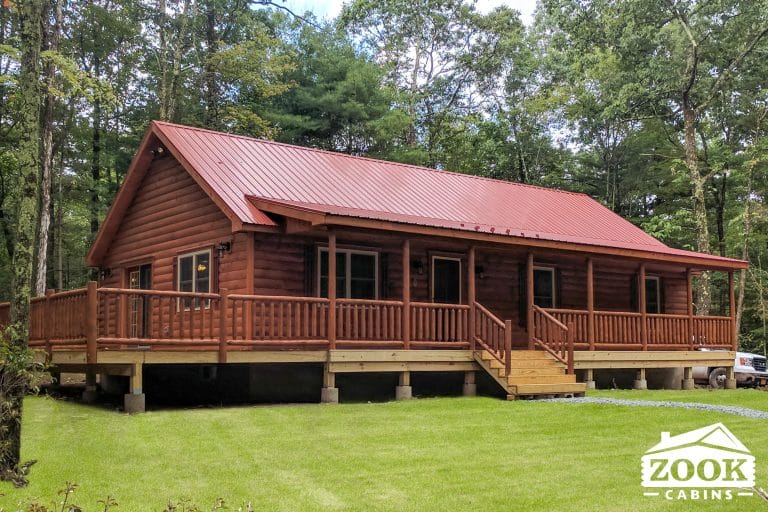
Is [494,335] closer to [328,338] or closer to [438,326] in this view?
[438,326]

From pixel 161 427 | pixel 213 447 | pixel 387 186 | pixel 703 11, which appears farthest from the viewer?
pixel 703 11

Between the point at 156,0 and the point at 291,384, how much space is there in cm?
2419

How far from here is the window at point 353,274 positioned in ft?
57.9

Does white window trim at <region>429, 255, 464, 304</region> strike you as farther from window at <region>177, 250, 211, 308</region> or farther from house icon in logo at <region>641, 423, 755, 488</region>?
house icon in logo at <region>641, 423, 755, 488</region>

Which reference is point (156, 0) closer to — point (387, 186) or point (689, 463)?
point (387, 186)

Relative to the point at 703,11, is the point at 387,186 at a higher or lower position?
lower

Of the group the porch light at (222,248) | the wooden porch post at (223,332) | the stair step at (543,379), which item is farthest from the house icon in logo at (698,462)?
the porch light at (222,248)

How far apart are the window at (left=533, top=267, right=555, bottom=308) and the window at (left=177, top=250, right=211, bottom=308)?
8.52 m

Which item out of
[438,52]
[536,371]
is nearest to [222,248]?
[536,371]

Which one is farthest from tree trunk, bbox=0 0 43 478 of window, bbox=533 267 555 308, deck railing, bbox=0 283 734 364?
window, bbox=533 267 555 308

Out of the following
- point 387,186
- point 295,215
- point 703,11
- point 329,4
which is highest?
point 329,4

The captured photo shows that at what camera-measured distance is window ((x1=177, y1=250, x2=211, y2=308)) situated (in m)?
17.9

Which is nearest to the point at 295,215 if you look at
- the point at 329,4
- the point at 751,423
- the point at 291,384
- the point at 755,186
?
the point at 291,384

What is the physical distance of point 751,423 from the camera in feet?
41.3
